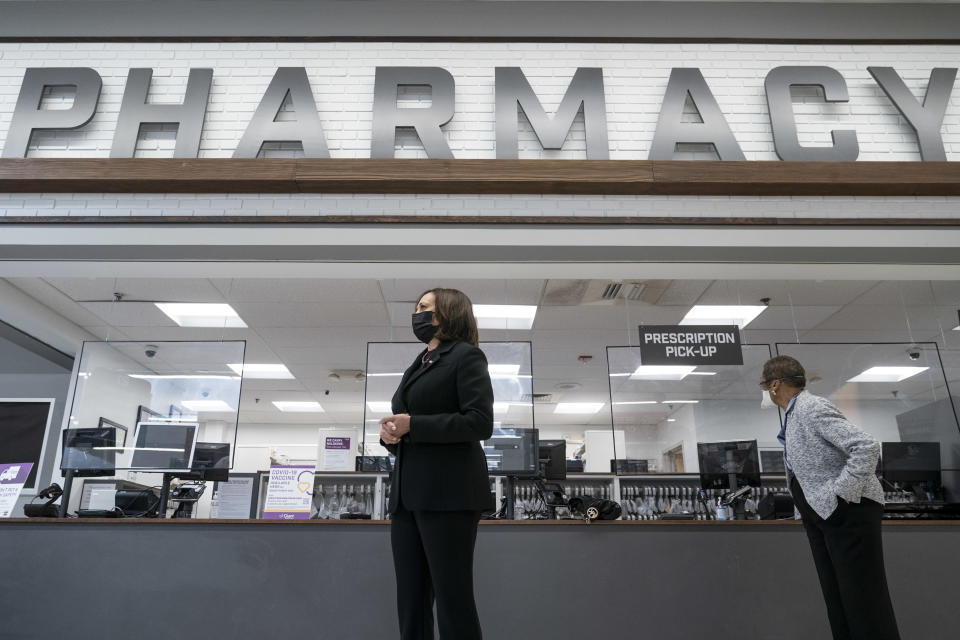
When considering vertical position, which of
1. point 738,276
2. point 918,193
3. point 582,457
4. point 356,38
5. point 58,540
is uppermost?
point 356,38

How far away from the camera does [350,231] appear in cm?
367

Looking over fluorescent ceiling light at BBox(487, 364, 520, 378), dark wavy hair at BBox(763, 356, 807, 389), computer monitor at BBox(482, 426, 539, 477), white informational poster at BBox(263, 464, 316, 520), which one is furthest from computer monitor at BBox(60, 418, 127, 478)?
dark wavy hair at BBox(763, 356, 807, 389)

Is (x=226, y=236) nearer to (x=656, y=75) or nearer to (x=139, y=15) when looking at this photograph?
(x=139, y=15)

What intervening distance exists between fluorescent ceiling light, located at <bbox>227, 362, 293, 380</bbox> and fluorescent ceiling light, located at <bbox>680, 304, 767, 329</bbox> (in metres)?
5.67

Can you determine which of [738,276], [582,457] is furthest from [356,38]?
[582,457]

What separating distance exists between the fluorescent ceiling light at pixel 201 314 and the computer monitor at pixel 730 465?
5.03 meters

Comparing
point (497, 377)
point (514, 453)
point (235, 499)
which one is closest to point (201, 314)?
point (235, 499)

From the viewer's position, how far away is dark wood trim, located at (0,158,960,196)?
3.60 meters

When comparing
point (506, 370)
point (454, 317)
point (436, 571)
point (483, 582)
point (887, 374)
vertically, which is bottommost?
point (483, 582)

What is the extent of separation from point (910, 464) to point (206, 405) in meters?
6.34

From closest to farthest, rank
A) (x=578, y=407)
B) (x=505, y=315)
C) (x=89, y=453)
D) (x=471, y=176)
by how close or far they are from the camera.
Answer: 1. (x=471, y=176)
2. (x=89, y=453)
3. (x=505, y=315)
4. (x=578, y=407)

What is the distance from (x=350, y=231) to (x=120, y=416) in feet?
15.8

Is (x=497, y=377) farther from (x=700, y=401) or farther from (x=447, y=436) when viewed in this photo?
(x=447, y=436)

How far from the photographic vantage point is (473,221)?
3643 mm
